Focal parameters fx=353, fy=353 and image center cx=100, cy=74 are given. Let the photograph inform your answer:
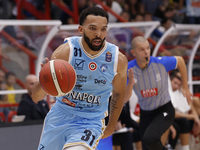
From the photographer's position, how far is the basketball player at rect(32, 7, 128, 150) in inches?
128

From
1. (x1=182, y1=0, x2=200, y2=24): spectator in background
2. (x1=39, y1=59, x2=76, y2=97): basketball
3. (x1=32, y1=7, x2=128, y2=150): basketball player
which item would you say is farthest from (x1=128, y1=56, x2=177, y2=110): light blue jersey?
(x1=182, y1=0, x2=200, y2=24): spectator in background

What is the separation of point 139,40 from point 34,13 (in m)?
4.43

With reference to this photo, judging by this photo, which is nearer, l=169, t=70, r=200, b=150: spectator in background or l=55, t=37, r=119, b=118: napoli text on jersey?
l=55, t=37, r=119, b=118: napoli text on jersey

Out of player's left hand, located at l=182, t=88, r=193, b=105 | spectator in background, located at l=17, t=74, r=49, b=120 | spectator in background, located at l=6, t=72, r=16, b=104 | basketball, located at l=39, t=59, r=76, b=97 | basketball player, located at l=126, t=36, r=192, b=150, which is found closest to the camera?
basketball, located at l=39, t=59, r=76, b=97

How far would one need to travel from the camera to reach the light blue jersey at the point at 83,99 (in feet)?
10.6

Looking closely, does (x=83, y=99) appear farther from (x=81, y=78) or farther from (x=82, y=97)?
(x=81, y=78)

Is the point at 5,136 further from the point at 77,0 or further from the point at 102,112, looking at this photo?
the point at 77,0

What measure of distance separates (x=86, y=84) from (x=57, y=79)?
380mm

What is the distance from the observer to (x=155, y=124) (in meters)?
5.12

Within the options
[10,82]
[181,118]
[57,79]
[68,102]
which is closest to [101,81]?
[68,102]

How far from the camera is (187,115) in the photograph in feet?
23.2

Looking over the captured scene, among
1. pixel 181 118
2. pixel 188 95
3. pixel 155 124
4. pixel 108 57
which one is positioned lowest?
pixel 181 118

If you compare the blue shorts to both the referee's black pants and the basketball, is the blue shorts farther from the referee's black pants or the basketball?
the referee's black pants

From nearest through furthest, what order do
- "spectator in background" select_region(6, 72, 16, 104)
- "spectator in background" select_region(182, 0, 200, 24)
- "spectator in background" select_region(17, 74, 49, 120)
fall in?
"spectator in background" select_region(17, 74, 49, 120) → "spectator in background" select_region(6, 72, 16, 104) → "spectator in background" select_region(182, 0, 200, 24)
